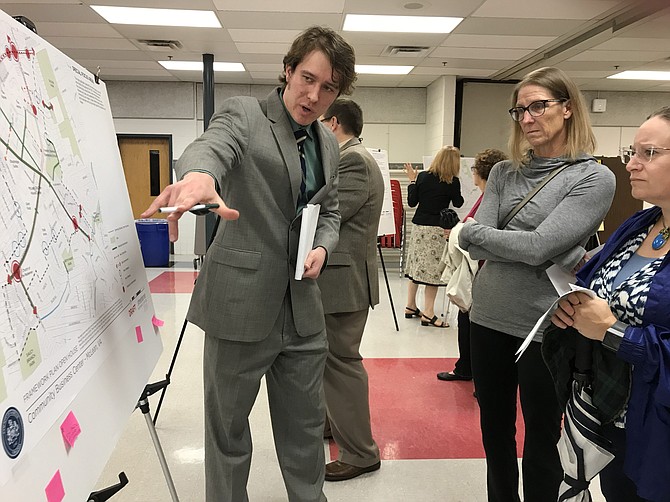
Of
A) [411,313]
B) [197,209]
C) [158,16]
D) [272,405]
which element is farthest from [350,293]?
[158,16]

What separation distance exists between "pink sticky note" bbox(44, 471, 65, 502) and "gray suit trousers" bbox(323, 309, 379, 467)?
1.48 metres

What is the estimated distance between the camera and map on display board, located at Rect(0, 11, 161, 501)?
78 centimetres

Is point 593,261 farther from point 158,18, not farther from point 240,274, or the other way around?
point 158,18

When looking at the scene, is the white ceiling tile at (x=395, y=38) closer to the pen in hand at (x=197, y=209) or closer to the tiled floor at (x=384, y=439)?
the tiled floor at (x=384, y=439)

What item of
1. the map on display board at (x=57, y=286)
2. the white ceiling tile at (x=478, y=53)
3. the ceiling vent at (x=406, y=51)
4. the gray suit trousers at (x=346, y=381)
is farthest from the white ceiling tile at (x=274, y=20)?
the map on display board at (x=57, y=286)

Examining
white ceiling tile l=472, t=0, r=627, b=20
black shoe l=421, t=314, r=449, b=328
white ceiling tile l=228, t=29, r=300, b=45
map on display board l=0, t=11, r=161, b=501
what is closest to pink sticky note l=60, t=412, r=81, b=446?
map on display board l=0, t=11, r=161, b=501

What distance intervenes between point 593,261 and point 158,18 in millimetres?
5247

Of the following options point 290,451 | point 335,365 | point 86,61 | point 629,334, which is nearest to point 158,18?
point 86,61

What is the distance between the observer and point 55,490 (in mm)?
852

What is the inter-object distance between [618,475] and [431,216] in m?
3.66

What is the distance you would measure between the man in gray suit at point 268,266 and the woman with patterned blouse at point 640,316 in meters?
0.73

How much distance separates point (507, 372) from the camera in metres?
1.78

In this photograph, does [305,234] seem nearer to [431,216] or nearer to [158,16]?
[431,216]

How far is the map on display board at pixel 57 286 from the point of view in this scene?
0.78 m
